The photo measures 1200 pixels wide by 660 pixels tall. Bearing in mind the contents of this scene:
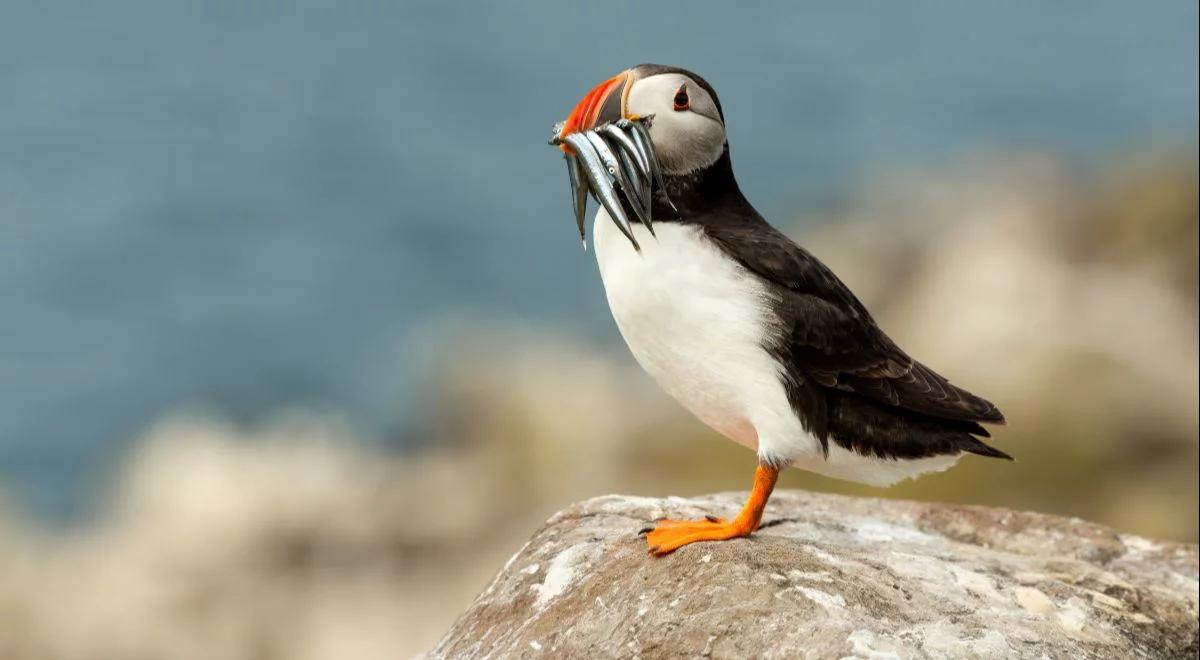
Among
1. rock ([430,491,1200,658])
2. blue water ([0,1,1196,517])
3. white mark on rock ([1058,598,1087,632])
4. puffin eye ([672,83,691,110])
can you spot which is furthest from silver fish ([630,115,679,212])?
blue water ([0,1,1196,517])

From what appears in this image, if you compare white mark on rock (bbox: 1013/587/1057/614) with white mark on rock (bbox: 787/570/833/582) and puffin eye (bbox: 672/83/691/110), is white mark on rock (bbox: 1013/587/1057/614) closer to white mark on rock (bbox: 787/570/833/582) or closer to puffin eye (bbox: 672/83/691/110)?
white mark on rock (bbox: 787/570/833/582)

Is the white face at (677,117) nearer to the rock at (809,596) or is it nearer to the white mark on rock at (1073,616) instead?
the rock at (809,596)

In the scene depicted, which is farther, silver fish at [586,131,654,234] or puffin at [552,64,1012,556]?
puffin at [552,64,1012,556]

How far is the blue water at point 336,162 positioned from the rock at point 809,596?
11.2m

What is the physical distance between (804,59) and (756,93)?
3.34 m

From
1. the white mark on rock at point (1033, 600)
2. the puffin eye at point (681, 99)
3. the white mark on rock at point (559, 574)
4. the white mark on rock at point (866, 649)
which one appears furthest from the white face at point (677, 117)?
the white mark on rock at point (1033, 600)

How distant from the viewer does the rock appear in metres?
5.18

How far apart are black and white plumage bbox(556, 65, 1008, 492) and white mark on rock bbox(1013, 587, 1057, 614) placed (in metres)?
0.64

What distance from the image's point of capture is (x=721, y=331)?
5.58m

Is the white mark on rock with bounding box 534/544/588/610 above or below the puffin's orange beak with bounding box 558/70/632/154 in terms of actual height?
below

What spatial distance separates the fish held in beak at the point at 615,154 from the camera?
18.0ft

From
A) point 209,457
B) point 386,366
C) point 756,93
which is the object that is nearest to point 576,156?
point 209,457

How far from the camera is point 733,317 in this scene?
5.58 meters

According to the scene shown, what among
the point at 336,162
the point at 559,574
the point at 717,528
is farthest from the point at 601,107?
the point at 336,162
